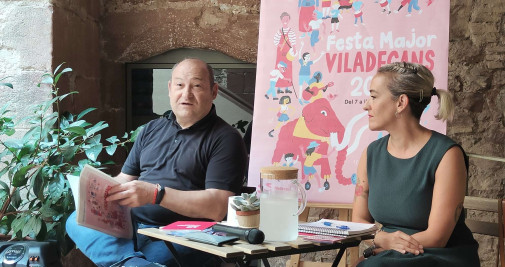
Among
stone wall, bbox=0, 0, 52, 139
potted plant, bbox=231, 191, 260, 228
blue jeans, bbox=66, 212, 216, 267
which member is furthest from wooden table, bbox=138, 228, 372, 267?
stone wall, bbox=0, 0, 52, 139

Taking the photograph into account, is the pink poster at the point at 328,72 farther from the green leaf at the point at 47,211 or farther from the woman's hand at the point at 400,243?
the green leaf at the point at 47,211

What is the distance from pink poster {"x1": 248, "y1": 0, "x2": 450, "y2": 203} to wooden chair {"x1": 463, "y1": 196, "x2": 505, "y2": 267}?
0.34m

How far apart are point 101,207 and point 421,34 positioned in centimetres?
144

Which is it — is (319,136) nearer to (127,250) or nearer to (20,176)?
(127,250)

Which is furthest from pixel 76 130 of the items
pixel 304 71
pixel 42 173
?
pixel 304 71

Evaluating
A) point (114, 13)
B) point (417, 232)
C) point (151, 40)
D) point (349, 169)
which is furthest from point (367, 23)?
point (114, 13)

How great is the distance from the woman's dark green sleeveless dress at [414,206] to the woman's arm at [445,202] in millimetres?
26

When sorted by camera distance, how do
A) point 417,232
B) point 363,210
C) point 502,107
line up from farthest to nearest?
point 502,107
point 363,210
point 417,232

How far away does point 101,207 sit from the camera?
195 cm

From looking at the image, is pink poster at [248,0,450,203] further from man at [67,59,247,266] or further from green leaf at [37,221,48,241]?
green leaf at [37,221,48,241]

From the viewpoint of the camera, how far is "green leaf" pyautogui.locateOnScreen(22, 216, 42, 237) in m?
2.46

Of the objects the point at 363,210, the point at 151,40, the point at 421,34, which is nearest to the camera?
the point at 363,210

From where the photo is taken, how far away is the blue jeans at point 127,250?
2.00m

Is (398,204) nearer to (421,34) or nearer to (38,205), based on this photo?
(421,34)
